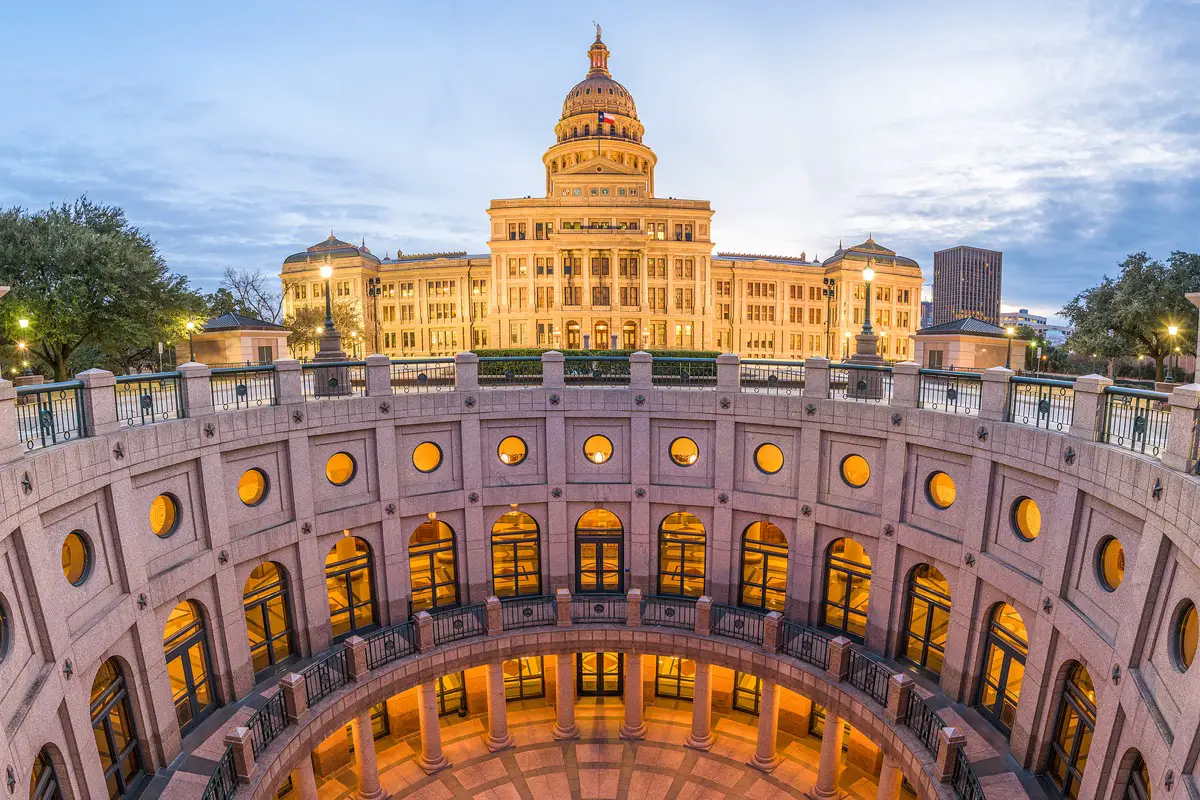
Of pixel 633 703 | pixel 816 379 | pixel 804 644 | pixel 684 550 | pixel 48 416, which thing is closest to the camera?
pixel 48 416

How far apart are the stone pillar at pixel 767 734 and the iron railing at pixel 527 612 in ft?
22.6

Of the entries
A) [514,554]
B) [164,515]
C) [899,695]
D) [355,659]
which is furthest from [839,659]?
[164,515]

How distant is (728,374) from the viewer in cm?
1794

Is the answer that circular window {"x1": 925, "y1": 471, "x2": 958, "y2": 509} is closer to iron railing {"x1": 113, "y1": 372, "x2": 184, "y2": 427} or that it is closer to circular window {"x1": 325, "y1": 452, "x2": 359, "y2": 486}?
circular window {"x1": 325, "y1": 452, "x2": 359, "y2": 486}

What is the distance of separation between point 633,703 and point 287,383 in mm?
14628

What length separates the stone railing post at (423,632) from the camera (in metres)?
16.7

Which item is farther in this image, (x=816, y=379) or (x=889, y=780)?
(x=816, y=379)

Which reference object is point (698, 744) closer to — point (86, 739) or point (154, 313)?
point (86, 739)

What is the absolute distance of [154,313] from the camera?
27.0 m

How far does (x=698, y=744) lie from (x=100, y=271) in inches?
1189

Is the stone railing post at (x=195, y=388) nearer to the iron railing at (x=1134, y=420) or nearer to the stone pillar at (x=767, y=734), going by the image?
the stone pillar at (x=767, y=734)

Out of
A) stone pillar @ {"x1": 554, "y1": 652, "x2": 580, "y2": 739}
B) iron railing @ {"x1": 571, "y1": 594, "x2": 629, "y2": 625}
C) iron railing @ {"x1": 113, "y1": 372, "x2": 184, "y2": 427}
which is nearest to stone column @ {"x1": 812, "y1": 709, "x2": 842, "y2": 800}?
iron railing @ {"x1": 571, "y1": 594, "x2": 629, "y2": 625}

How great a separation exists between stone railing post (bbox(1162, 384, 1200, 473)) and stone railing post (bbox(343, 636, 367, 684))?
17895mm

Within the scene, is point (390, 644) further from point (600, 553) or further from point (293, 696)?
point (600, 553)
